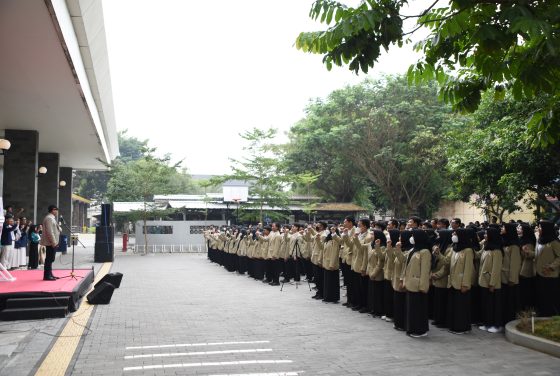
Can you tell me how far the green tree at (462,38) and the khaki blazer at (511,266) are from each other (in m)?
3.05

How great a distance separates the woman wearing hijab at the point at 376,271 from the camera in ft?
30.4

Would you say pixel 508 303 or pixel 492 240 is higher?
pixel 492 240

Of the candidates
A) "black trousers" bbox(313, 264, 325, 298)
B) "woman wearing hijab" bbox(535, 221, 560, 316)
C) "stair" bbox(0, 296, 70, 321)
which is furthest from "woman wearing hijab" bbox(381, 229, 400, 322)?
"stair" bbox(0, 296, 70, 321)

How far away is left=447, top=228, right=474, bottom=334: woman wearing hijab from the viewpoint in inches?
309

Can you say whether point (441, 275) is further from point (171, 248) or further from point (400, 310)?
point (171, 248)

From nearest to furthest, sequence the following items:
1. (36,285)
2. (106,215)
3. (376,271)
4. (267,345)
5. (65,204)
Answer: (267,345), (376,271), (36,285), (106,215), (65,204)

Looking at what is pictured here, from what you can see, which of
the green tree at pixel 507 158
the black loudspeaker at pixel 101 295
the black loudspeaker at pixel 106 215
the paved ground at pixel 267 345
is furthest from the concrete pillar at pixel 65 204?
the green tree at pixel 507 158

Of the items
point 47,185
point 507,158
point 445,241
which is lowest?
point 445,241

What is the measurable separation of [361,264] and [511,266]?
9.04 ft

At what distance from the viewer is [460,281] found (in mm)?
7883

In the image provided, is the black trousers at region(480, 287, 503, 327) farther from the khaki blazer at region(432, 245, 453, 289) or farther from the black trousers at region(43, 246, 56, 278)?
the black trousers at region(43, 246, 56, 278)

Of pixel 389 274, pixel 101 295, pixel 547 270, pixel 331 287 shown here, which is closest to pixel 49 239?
pixel 101 295

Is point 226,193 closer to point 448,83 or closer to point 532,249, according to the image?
point 532,249

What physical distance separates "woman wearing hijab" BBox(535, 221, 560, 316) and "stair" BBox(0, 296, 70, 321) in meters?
8.28
